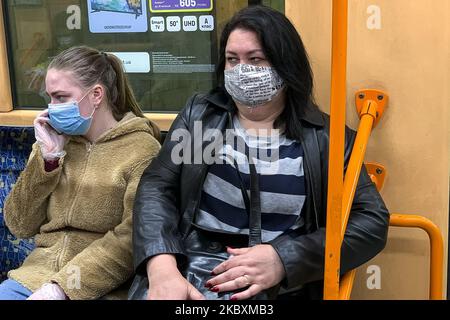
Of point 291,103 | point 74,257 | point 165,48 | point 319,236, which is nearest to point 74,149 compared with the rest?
point 74,257

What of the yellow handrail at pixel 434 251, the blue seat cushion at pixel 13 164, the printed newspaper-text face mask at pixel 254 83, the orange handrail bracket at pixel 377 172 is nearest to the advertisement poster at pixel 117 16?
the blue seat cushion at pixel 13 164

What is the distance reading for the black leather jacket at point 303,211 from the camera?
176cm

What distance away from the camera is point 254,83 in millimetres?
1870

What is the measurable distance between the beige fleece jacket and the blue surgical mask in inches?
3.6

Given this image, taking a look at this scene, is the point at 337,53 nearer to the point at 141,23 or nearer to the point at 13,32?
Result: the point at 141,23

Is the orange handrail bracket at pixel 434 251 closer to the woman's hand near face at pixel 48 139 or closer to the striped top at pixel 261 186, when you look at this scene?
the striped top at pixel 261 186

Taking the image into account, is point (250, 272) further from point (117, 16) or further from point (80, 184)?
point (117, 16)

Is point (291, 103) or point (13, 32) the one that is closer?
point (291, 103)

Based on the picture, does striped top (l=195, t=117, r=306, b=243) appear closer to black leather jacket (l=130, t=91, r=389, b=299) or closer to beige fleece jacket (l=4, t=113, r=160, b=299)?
black leather jacket (l=130, t=91, r=389, b=299)

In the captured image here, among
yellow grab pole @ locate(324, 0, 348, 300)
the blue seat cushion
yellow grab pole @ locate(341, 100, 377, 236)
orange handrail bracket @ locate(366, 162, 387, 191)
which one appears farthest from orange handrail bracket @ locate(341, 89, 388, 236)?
the blue seat cushion

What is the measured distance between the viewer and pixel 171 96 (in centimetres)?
258

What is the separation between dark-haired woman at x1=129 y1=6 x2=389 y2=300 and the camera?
174cm

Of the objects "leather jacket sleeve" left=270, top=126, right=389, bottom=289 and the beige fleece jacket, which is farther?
the beige fleece jacket

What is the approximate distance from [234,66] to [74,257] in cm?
87
